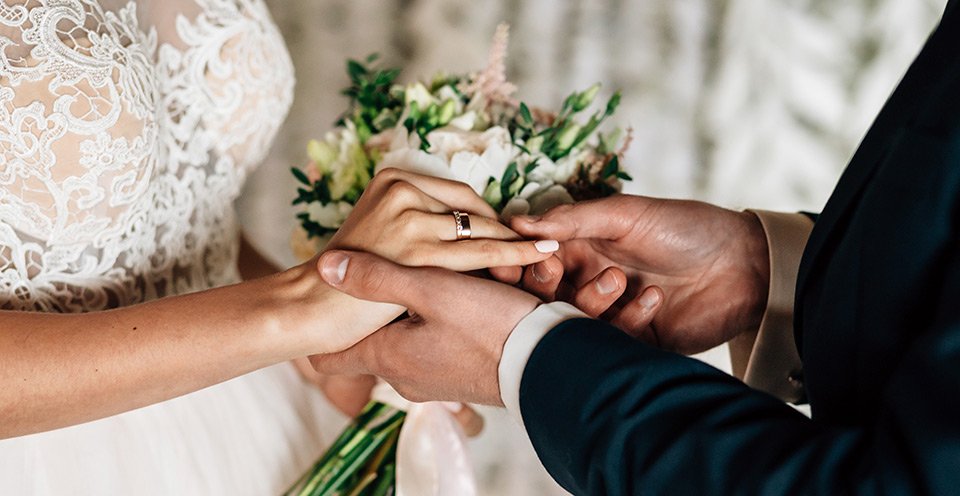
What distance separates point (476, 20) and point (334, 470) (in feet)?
3.90

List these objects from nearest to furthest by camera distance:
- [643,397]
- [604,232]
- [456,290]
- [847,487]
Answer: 1. [847,487]
2. [643,397]
3. [456,290]
4. [604,232]

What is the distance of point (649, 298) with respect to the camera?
3.18 feet

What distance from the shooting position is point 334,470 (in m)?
1.09

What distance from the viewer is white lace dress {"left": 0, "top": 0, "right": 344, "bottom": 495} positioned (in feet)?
2.60

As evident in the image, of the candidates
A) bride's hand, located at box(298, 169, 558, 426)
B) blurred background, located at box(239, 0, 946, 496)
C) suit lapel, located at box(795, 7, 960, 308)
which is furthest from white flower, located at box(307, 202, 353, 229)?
blurred background, located at box(239, 0, 946, 496)

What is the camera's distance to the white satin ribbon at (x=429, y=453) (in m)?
1.08

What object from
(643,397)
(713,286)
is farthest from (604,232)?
(643,397)

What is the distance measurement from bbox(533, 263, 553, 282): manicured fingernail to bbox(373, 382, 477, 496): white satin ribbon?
296mm

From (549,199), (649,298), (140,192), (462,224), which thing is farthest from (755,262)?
(140,192)

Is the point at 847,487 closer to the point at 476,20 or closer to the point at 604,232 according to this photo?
the point at 604,232

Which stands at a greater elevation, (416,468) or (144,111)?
(144,111)

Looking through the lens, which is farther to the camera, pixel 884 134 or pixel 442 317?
pixel 442 317

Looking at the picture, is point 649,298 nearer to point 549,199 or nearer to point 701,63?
point 549,199

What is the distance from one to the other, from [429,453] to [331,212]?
1.33 feet
